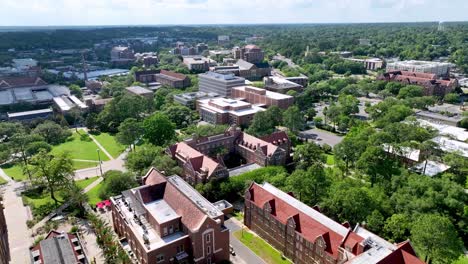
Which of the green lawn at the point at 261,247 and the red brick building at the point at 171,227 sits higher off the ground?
the red brick building at the point at 171,227

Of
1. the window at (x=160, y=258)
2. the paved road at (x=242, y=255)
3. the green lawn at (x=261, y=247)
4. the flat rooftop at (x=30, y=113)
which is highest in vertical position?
the flat rooftop at (x=30, y=113)

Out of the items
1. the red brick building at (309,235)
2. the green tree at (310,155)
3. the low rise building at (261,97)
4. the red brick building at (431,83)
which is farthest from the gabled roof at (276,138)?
the red brick building at (431,83)

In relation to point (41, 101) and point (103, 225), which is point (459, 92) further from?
point (41, 101)

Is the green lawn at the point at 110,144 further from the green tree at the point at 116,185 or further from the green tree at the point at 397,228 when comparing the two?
the green tree at the point at 397,228

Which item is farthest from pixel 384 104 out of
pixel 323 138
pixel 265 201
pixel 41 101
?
pixel 41 101

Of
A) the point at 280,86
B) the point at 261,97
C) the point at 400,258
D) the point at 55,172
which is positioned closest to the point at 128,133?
the point at 55,172

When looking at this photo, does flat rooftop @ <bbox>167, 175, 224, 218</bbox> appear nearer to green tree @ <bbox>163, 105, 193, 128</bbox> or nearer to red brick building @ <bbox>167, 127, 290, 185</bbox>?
red brick building @ <bbox>167, 127, 290, 185</bbox>
